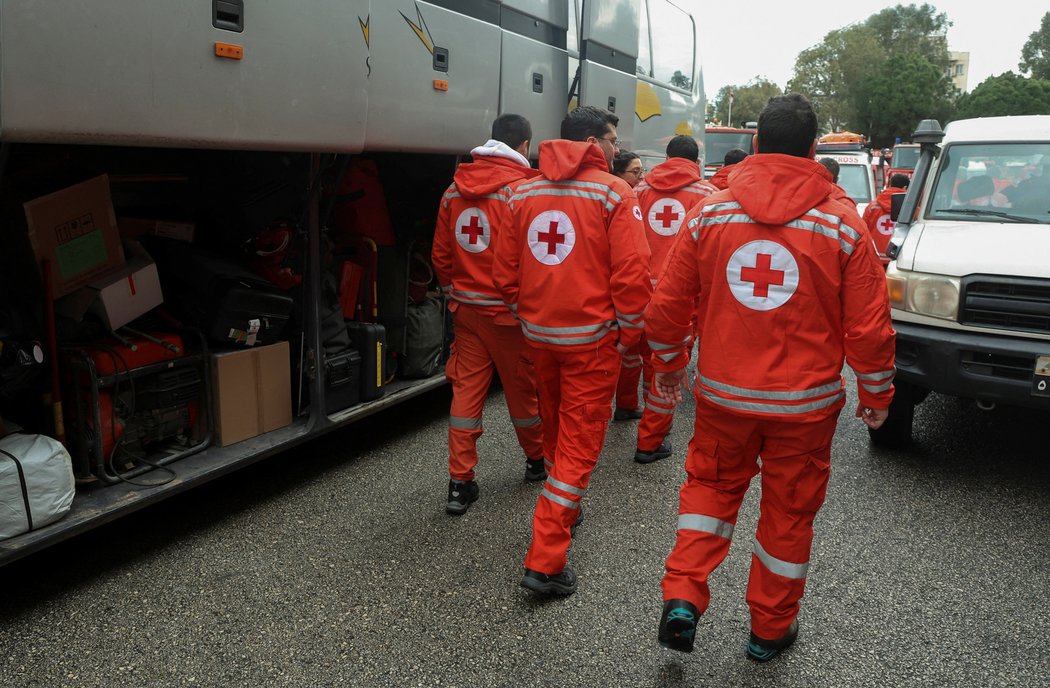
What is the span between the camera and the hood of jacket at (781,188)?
2703mm

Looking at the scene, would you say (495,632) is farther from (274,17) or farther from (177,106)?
(274,17)

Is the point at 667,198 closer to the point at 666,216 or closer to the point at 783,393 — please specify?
the point at 666,216

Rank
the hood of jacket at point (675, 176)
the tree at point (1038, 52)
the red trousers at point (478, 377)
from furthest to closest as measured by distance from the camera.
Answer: the tree at point (1038, 52), the hood of jacket at point (675, 176), the red trousers at point (478, 377)

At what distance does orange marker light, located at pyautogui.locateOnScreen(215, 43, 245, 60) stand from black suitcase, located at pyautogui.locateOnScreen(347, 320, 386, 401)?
1.91 metres

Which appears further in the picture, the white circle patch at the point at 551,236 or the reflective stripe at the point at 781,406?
the white circle patch at the point at 551,236

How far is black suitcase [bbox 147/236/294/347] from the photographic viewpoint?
13.2ft

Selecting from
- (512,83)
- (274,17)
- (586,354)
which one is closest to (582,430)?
(586,354)

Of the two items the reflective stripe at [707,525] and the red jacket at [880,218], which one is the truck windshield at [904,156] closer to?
the red jacket at [880,218]

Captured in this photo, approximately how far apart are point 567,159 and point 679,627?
1.80 metres

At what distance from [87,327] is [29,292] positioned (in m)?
0.27

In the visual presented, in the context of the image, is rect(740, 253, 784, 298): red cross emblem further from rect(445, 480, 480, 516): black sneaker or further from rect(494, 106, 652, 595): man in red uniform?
rect(445, 480, 480, 516): black sneaker

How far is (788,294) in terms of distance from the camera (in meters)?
2.73

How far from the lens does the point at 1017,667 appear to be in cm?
298

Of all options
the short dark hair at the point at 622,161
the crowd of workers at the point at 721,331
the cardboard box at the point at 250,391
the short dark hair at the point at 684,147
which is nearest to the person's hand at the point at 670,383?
the crowd of workers at the point at 721,331
